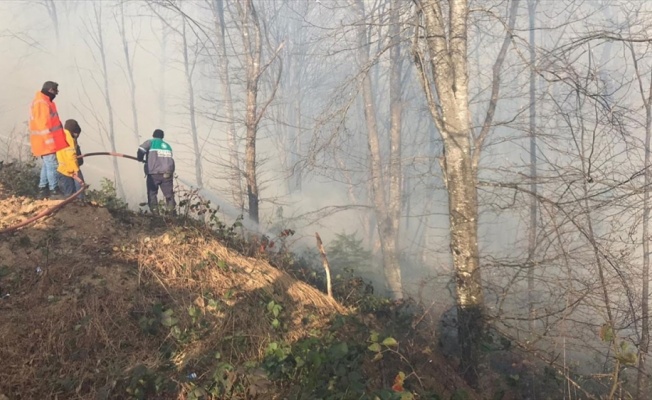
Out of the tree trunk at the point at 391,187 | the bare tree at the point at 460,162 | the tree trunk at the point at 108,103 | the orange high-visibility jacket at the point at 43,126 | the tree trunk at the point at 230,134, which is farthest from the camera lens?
the tree trunk at the point at 108,103

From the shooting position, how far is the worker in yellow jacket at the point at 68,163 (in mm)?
6699

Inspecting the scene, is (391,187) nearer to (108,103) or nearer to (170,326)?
(170,326)

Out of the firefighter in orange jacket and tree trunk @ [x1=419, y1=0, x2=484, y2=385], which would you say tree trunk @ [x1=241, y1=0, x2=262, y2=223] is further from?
tree trunk @ [x1=419, y1=0, x2=484, y2=385]

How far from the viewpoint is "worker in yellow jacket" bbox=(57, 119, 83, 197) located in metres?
6.70

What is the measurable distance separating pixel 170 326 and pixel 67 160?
410 centimetres

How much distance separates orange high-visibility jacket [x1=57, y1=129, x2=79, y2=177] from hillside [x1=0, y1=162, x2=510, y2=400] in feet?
2.34

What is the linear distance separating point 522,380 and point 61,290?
5637 mm

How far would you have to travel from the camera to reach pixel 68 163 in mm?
6715

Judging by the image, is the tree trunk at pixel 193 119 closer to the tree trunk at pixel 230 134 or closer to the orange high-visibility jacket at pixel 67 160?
the tree trunk at pixel 230 134

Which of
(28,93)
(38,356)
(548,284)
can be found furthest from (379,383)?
(28,93)

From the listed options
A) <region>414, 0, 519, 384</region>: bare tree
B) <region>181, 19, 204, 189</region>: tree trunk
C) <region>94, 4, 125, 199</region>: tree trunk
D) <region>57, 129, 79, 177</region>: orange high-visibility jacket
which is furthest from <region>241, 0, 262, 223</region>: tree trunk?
<region>94, 4, 125, 199</region>: tree trunk

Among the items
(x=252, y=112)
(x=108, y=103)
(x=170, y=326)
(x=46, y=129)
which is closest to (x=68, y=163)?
(x=46, y=129)

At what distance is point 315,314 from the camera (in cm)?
514

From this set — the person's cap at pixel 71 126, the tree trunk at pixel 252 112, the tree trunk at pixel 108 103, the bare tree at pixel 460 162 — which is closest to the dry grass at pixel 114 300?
the person's cap at pixel 71 126
